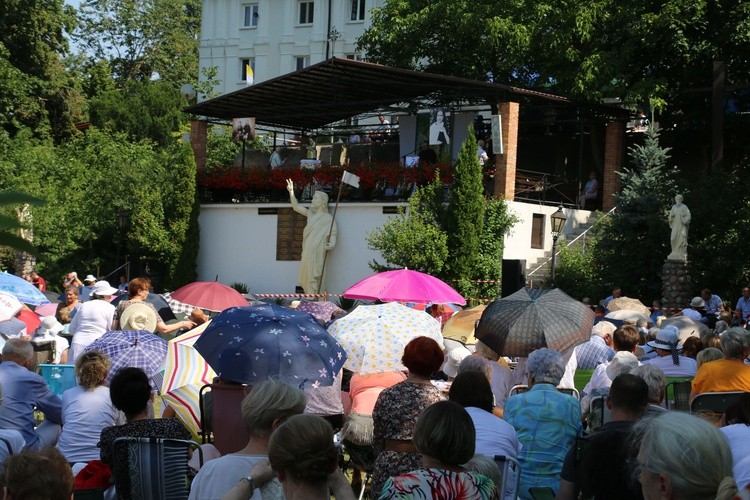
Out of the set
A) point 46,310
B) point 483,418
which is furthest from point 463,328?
point 483,418

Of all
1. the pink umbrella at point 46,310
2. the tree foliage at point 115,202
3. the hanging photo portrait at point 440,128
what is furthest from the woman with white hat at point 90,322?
the hanging photo portrait at point 440,128

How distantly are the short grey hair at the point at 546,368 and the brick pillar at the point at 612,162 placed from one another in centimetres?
2384

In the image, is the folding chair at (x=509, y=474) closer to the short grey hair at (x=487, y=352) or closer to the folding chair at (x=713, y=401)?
the folding chair at (x=713, y=401)

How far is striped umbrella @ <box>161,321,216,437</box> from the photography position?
8.73 meters

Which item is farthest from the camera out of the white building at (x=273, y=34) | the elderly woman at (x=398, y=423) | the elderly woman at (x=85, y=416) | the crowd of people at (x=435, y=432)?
the white building at (x=273, y=34)

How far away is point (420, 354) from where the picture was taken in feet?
22.1

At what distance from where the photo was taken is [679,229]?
24734mm

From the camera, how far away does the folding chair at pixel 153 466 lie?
6.15 metres

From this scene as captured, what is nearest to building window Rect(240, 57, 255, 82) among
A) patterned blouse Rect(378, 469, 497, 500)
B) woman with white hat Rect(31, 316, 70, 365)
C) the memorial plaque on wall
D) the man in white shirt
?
the memorial plaque on wall

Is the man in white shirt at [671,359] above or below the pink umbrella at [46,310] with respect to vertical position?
above

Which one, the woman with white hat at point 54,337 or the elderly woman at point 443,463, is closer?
the elderly woman at point 443,463

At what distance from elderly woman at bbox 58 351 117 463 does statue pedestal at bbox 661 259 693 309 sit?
62.9ft

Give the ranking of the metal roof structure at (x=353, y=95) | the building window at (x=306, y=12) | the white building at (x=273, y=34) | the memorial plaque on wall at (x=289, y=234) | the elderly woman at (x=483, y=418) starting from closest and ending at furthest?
the elderly woman at (x=483, y=418) < the metal roof structure at (x=353, y=95) < the memorial plaque on wall at (x=289, y=234) < the white building at (x=273, y=34) < the building window at (x=306, y=12)

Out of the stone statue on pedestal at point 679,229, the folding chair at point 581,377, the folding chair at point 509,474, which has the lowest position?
the folding chair at point 581,377
